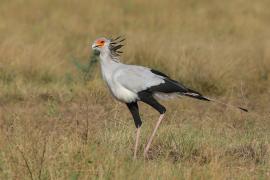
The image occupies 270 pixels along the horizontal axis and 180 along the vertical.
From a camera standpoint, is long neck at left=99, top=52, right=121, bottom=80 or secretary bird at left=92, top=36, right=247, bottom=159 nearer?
secretary bird at left=92, top=36, right=247, bottom=159

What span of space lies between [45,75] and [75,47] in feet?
8.33

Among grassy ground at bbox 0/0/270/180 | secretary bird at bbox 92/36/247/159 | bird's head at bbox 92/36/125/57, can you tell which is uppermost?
bird's head at bbox 92/36/125/57

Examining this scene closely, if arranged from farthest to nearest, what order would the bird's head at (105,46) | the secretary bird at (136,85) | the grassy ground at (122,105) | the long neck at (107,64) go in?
the bird's head at (105,46)
the long neck at (107,64)
the secretary bird at (136,85)
the grassy ground at (122,105)

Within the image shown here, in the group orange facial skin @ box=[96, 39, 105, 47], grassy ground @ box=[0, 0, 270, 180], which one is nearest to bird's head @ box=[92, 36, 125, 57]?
orange facial skin @ box=[96, 39, 105, 47]

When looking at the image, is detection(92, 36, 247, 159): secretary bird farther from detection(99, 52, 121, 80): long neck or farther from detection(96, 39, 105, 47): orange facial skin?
detection(96, 39, 105, 47): orange facial skin

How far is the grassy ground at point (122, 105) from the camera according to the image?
498 centimetres

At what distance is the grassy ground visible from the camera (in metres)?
4.98

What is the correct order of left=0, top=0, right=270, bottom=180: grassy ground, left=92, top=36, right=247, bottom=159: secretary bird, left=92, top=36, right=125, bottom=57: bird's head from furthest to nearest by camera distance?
left=92, top=36, right=125, bottom=57: bird's head
left=92, top=36, right=247, bottom=159: secretary bird
left=0, top=0, right=270, bottom=180: grassy ground

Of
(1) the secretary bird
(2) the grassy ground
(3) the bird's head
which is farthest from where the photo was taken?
(3) the bird's head

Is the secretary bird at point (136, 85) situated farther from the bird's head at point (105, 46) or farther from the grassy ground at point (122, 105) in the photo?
the grassy ground at point (122, 105)

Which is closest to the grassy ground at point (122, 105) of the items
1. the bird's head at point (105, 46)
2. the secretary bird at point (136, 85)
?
the secretary bird at point (136, 85)

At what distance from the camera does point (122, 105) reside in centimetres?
830

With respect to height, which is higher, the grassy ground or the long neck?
the long neck

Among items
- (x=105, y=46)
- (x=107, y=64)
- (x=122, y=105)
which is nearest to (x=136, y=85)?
(x=107, y=64)
